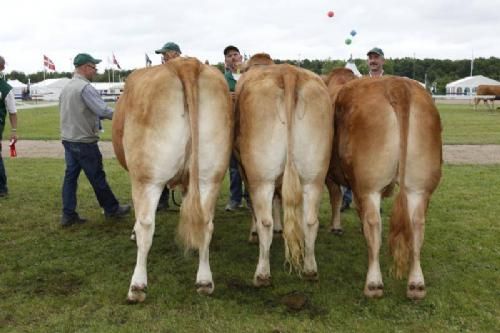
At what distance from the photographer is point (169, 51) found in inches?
263

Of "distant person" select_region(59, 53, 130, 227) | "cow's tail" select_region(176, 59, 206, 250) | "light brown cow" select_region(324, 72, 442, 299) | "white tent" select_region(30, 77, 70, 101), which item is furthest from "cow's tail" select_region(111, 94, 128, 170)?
"white tent" select_region(30, 77, 70, 101)

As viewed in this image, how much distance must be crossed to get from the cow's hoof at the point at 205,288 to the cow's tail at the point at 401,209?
5.44ft

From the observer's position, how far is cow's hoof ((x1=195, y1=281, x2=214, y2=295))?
4.41 metres

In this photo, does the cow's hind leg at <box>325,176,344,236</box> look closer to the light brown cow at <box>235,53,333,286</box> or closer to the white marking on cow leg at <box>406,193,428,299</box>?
the light brown cow at <box>235,53,333,286</box>

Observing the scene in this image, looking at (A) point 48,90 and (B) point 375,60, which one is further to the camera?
(A) point 48,90

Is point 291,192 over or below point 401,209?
over

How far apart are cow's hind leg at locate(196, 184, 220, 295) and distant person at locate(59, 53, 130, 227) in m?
2.41

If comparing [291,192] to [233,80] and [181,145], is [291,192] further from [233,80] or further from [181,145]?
[233,80]

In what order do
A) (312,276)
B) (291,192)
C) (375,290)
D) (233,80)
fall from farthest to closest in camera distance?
(233,80) → (312,276) → (375,290) → (291,192)

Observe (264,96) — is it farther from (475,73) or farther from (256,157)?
(475,73)

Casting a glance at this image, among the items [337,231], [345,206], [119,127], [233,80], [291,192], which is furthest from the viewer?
[345,206]

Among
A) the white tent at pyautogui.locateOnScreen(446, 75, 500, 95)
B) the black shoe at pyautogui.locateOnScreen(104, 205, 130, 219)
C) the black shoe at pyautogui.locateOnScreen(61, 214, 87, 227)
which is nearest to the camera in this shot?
the black shoe at pyautogui.locateOnScreen(61, 214, 87, 227)

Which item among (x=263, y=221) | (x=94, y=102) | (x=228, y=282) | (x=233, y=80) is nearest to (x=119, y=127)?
(x=94, y=102)

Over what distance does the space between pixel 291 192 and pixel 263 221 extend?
1.35 ft
